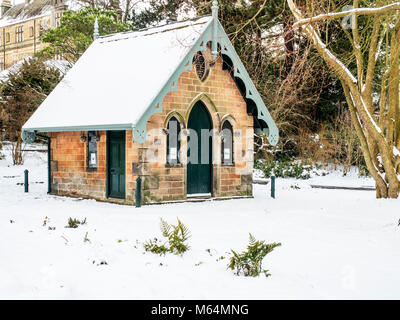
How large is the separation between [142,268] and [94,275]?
74cm

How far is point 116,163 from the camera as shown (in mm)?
16156

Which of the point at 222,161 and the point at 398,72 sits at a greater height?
the point at 398,72

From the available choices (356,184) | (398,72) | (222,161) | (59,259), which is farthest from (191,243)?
(356,184)

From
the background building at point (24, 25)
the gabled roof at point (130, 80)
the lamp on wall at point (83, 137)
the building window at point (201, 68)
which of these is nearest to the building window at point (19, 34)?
the background building at point (24, 25)

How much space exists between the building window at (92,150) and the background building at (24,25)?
46.2 m

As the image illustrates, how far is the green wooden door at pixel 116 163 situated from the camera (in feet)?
52.3

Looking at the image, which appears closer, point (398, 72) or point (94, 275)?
point (94, 275)

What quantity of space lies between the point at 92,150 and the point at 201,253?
9566mm

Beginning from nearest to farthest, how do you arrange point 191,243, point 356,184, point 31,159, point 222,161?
point 191,243, point 222,161, point 356,184, point 31,159

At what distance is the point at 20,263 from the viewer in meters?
7.27

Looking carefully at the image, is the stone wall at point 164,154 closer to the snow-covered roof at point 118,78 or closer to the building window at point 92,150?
the building window at point 92,150

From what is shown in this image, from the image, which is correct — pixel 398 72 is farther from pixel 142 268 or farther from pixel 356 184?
pixel 142 268
